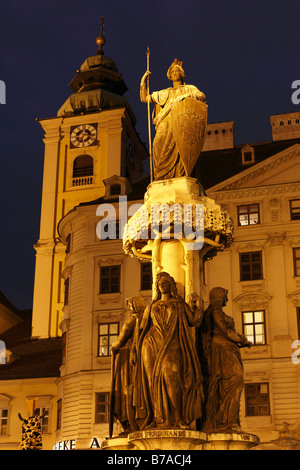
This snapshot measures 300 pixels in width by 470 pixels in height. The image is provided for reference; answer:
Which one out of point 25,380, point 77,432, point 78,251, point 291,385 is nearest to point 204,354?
point 291,385

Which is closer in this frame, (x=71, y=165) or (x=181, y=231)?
(x=181, y=231)

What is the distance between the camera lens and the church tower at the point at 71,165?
42812 mm

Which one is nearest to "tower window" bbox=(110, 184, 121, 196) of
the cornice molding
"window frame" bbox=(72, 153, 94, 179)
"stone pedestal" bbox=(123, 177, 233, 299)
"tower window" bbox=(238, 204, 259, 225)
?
"tower window" bbox=(238, 204, 259, 225)

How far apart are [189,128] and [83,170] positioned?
3547cm

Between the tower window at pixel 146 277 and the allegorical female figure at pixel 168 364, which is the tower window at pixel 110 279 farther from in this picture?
the allegorical female figure at pixel 168 364

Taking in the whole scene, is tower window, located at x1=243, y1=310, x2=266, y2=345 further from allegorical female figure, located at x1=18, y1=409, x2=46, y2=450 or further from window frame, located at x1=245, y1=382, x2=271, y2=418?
allegorical female figure, located at x1=18, y1=409, x2=46, y2=450

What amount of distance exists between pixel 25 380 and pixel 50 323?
642cm

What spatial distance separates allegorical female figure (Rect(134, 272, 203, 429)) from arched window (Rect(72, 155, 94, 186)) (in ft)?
119

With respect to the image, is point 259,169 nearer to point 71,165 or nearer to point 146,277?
point 146,277

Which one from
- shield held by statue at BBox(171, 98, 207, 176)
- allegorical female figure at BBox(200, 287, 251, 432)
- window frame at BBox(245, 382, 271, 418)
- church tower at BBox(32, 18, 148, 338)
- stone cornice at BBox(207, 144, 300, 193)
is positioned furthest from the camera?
church tower at BBox(32, 18, 148, 338)

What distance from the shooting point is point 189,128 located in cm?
1041

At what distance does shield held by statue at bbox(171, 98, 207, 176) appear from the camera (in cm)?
1040

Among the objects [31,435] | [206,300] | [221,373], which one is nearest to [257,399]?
[206,300]

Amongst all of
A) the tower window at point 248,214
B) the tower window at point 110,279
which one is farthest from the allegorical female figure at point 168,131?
the tower window at point 110,279
